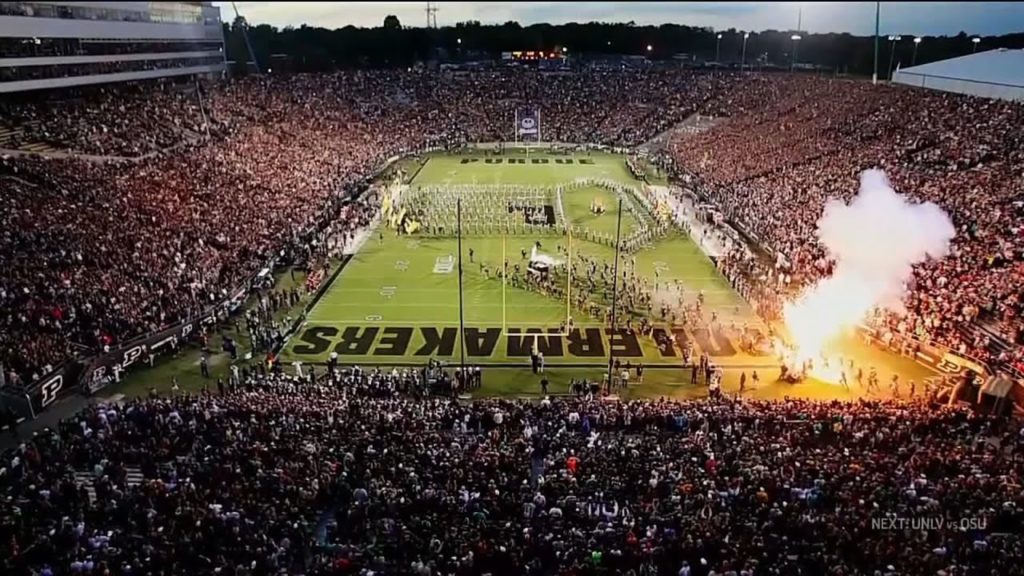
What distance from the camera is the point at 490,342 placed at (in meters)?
29.8

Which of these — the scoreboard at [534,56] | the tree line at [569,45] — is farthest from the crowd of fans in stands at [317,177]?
the scoreboard at [534,56]

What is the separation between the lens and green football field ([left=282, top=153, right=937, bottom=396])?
27.9 m

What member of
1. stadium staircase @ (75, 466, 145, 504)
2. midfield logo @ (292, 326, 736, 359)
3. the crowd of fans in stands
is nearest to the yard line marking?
midfield logo @ (292, 326, 736, 359)

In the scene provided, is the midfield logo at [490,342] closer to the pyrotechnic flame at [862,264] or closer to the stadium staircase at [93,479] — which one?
the pyrotechnic flame at [862,264]

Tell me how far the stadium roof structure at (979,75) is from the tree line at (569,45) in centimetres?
3659

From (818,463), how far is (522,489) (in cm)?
663

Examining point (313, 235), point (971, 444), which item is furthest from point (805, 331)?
point (313, 235)

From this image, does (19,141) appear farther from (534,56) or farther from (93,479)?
(534,56)

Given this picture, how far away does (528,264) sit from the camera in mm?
38438

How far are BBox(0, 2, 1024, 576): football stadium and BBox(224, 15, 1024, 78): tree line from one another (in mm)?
44709

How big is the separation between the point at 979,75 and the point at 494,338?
45609 mm

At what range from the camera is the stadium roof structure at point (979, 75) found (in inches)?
1996

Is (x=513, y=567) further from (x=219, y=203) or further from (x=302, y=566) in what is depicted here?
(x=219, y=203)

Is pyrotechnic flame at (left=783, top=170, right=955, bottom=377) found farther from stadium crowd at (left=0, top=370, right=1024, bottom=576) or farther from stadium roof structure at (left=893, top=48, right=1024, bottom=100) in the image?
stadium roof structure at (left=893, top=48, right=1024, bottom=100)
